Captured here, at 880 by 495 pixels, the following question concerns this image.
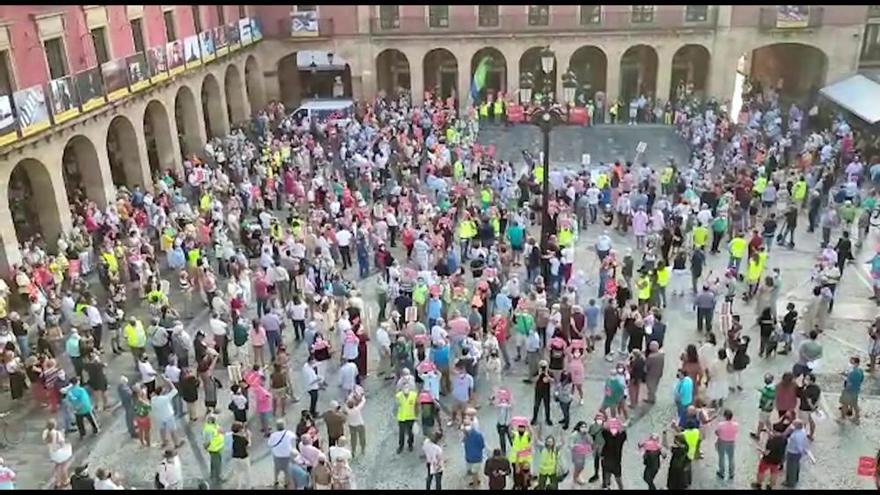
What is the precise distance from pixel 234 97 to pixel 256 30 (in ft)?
9.68

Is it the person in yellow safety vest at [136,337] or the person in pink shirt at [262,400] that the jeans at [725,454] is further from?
the person in yellow safety vest at [136,337]

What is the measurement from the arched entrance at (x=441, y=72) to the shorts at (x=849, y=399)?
24.9 m

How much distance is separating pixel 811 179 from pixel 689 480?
1327 cm

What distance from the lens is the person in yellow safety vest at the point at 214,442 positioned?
12.0m

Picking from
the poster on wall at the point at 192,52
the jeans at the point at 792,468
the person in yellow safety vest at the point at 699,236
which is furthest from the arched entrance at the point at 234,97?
the jeans at the point at 792,468

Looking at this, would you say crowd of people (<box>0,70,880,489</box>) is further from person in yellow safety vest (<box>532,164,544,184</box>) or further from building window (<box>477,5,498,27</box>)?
building window (<box>477,5,498,27</box>)

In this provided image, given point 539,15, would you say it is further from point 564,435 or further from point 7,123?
point 564,435

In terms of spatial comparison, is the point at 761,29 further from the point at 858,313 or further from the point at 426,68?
the point at 858,313

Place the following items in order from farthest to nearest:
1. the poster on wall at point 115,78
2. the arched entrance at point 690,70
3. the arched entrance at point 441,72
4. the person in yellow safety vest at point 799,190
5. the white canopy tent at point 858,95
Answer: the arched entrance at point 441,72 → the arched entrance at point 690,70 → the white canopy tent at point 858,95 → the poster on wall at point 115,78 → the person in yellow safety vest at point 799,190

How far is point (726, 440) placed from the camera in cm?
1189

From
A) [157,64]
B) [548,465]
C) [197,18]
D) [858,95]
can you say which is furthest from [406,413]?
[858,95]

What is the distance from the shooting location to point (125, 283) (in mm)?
19047

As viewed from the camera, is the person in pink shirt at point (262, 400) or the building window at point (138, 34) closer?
the person in pink shirt at point (262, 400)

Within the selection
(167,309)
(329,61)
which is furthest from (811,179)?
(329,61)
